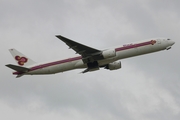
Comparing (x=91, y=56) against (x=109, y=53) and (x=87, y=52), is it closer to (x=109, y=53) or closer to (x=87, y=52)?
(x=87, y=52)

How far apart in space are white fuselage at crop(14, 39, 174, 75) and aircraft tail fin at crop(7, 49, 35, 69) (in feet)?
8.78

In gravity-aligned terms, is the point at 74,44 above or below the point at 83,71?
above

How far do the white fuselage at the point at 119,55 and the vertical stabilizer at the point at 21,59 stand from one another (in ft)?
8.78

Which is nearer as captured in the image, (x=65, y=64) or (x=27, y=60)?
(x=65, y=64)

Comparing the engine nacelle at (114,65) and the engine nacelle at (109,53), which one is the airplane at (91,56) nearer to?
the engine nacelle at (109,53)

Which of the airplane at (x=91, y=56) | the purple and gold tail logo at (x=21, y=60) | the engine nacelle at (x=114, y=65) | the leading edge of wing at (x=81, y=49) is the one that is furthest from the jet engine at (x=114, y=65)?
the purple and gold tail logo at (x=21, y=60)

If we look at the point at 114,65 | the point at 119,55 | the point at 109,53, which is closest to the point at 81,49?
the point at 109,53

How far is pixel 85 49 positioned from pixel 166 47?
12.9m

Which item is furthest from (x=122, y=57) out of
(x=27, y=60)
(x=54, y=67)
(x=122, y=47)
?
(x=27, y=60)

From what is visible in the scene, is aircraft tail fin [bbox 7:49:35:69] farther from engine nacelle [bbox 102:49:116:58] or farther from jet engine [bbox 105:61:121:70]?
jet engine [bbox 105:61:121:70]

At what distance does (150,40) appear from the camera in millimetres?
61250

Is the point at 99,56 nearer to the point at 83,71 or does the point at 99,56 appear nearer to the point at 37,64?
the point at 83,71

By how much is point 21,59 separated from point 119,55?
1779 centimetres

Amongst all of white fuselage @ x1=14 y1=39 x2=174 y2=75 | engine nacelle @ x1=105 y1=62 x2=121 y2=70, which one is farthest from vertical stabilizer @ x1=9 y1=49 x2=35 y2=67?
engine nacelle @ x1=105 y1=62 x2=121 y2=70
